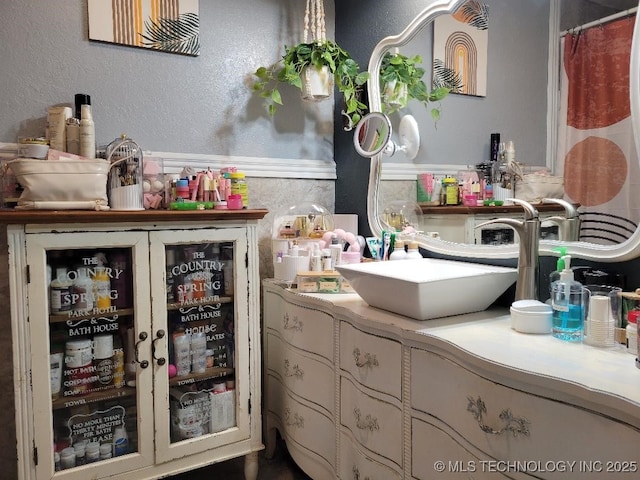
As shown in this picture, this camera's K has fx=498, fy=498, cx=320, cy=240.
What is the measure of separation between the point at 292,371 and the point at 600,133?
1.30m

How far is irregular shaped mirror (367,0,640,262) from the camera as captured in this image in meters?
1.29

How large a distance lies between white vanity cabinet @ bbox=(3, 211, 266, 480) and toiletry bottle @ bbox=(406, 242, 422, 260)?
1.96 feet

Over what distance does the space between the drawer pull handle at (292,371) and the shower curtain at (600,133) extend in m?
1.05

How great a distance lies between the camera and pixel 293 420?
6.26 ft

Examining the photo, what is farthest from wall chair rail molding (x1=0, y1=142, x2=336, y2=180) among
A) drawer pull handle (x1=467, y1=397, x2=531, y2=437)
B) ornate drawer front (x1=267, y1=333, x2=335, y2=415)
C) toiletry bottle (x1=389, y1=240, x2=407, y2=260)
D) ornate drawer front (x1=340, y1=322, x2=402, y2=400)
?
drawer pull handle (x1=467, y1=397, x2=531, y2=437)

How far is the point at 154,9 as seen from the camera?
6.59 ft

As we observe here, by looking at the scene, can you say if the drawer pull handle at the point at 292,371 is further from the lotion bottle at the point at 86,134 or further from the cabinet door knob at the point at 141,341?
the lotion bottle at the point at 86,134

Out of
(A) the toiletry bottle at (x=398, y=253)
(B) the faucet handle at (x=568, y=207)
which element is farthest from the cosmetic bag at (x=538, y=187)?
(A) the toiletry bottle at (x=398, y=253)

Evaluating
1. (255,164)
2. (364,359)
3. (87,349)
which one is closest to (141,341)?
(87,349)

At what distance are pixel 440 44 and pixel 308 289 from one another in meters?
1.05

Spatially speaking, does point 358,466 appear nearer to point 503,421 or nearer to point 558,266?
point 503,421

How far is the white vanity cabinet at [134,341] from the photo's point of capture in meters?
1.54

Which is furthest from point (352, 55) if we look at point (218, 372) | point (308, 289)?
point (218, 372)

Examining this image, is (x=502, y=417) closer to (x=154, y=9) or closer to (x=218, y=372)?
(x=218, y=372)
